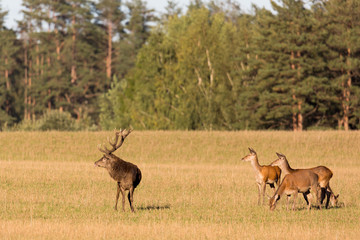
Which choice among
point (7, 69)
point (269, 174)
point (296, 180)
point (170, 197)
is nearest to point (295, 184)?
point (296, 180)

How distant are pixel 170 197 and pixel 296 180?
5528 millimetres

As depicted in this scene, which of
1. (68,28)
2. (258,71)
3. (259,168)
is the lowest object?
(259,168)

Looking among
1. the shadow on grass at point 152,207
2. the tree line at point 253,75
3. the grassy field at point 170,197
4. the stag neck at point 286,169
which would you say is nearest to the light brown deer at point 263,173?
the grassy field at point 170,197

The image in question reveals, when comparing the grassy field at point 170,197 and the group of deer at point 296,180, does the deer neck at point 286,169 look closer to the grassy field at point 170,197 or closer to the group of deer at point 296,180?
the group of deer at point 296,180

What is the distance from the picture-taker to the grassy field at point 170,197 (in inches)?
593

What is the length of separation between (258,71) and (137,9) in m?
47.2

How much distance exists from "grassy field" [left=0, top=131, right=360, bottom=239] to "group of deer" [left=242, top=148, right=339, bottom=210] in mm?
419

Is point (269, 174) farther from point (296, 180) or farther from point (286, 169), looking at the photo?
point (296, 180)

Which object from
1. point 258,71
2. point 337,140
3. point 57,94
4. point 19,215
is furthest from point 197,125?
point 19,215

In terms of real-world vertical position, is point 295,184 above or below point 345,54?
below

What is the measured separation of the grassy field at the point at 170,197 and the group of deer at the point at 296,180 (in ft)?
1.37

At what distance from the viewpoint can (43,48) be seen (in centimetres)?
10062

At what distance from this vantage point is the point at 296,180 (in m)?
17.8

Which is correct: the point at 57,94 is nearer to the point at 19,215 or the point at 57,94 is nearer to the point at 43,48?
the point at 43,48
